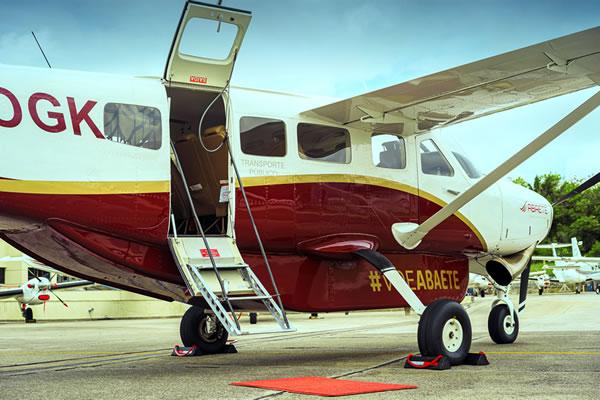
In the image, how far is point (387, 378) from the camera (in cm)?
767

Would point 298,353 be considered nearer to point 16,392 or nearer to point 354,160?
point 354,160

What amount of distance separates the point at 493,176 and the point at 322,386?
11.8ft

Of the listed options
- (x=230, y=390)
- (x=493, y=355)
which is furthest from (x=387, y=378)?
(x=493, y=355)

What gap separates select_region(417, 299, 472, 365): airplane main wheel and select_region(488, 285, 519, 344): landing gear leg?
3306 millimetres

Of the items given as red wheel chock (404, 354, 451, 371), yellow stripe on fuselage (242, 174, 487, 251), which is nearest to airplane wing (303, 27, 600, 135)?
yellow stripe on fuselage (242, 174, 487, 251)

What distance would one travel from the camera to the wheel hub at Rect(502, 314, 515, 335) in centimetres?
1226

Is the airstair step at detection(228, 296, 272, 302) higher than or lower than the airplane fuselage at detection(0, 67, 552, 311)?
lower

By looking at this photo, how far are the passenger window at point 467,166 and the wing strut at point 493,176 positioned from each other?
1538 mm

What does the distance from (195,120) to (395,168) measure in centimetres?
289

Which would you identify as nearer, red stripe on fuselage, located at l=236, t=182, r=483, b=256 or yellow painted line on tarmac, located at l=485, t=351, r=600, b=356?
red stripe on fuselage, located at l=236, t=182, r=483, b=256

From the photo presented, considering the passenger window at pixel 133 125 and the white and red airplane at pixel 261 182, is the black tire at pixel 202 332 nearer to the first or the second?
the white and red airplane at pixel 261 182

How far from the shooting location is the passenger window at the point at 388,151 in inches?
393

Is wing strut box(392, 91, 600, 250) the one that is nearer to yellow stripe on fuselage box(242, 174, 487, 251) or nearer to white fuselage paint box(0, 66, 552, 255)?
yellow stripe on fuselage box(242, 174, 487, 251)

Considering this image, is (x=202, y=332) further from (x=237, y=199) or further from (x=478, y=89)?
(x=478, y=89)
